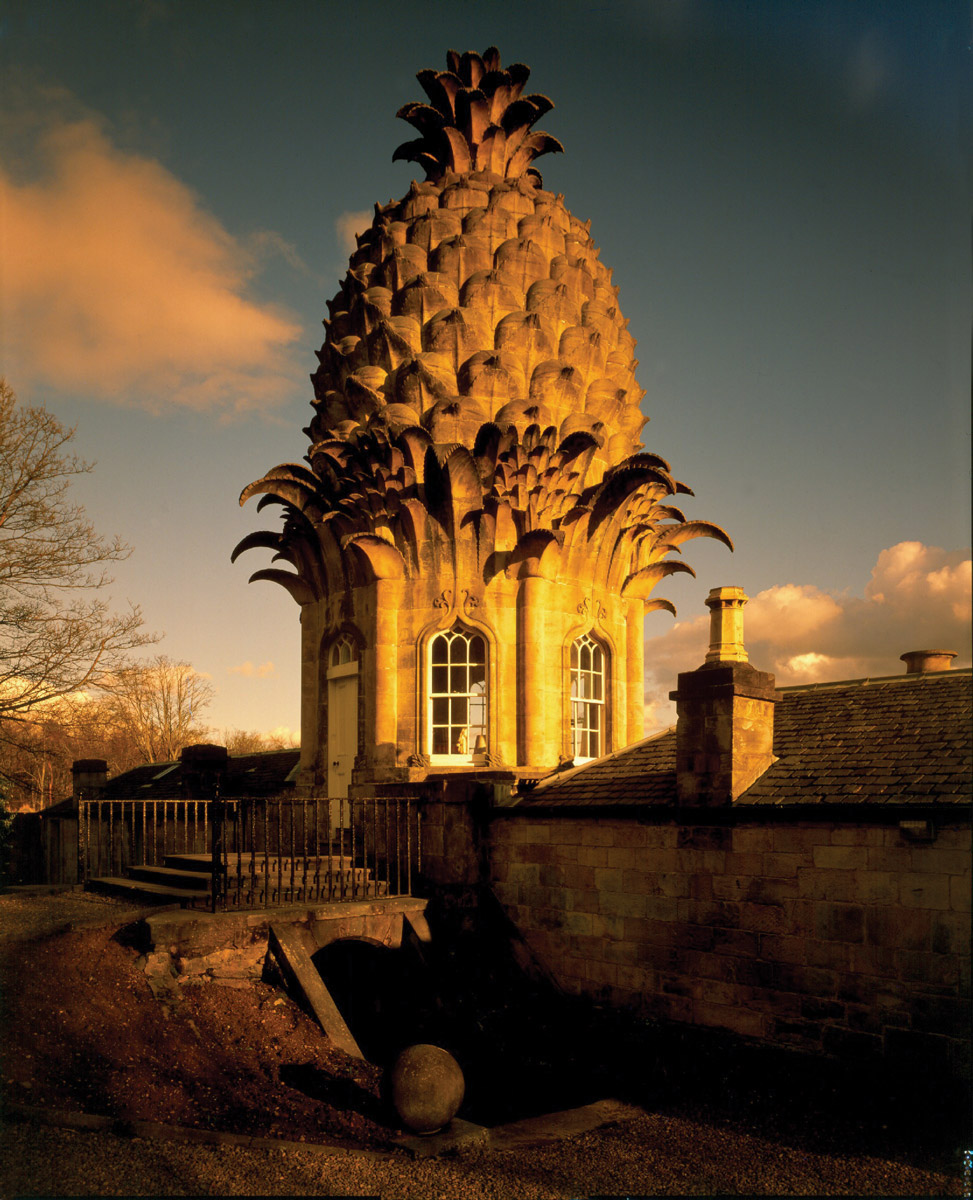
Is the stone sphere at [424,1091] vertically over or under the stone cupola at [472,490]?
under

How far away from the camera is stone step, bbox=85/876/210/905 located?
12.2 meters

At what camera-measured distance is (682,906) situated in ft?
35.8

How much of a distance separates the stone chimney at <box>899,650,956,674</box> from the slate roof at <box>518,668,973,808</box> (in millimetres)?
1494

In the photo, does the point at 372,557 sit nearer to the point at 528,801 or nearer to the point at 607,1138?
the point at 528,801

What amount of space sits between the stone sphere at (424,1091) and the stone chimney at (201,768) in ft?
46.3

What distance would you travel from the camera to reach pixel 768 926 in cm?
1008

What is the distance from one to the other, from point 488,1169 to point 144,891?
6.75 metres

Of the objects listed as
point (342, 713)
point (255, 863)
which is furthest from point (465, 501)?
point (255, 863)

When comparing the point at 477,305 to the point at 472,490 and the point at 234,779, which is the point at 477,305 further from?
the point at 234,779

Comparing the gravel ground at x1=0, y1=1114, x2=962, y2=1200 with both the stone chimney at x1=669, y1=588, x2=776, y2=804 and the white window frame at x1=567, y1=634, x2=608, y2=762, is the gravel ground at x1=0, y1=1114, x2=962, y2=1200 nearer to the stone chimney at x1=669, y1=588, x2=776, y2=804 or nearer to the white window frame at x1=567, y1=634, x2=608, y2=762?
the stone chimney at x1=669, y1=588, x2=776, y2=804

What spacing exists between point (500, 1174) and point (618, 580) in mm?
11065

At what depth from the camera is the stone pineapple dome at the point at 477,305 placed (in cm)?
1662

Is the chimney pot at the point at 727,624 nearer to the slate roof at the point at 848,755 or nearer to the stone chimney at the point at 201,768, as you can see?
the slate roof at the point at 848,755

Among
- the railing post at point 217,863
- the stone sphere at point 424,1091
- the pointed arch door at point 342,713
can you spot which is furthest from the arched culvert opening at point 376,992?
the pointed arch door at point 342,713
